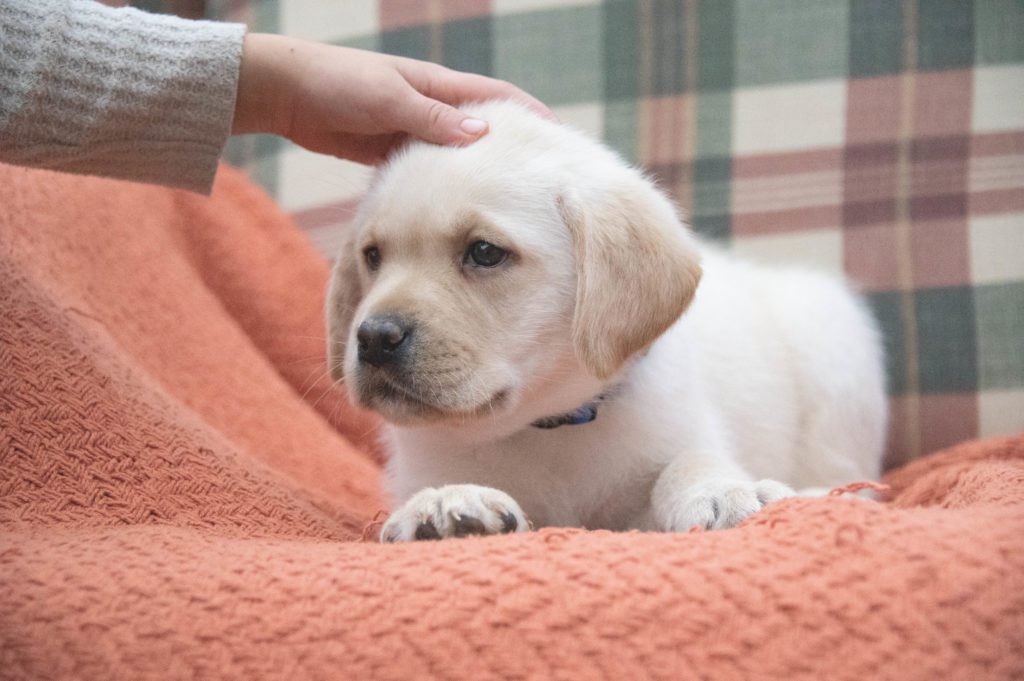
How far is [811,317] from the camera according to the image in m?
2.77

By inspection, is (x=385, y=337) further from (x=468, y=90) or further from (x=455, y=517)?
(x=468, y=90)

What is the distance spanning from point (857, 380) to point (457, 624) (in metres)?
1.81

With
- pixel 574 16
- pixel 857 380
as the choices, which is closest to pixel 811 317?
pixel 857 380

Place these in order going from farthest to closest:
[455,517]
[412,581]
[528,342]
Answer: [528,342] → [455,517] → [412,581]

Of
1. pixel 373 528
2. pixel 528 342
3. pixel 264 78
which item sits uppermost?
pixel 264 78

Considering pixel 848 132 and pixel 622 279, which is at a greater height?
pixel 848 132

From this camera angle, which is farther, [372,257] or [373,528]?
[372,257]

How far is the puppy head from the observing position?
1.72m

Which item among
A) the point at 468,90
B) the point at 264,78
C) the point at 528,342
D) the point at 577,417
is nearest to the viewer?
the point at 528,342

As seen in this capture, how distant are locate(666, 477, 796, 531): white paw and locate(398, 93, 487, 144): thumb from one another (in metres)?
0.83

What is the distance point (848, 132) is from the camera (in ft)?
10.2

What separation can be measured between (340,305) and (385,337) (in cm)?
54

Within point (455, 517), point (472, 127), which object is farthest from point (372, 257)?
point (455, 517)

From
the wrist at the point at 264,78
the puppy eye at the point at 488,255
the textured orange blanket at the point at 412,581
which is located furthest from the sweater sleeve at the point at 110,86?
the puppy eye at the point at 488,255
